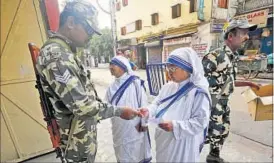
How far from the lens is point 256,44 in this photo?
1671 mm

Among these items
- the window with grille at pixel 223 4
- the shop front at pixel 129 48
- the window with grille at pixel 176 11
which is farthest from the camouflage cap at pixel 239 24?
the shop front at pixel 129 48

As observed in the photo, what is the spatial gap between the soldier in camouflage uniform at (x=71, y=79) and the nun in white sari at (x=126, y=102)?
0.55 metres

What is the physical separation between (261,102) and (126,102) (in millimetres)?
1088

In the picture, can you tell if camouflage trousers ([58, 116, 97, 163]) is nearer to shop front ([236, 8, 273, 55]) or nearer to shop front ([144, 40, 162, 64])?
→ shop front ([144, 40, 162, 64])

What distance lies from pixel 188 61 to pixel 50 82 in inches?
30.2

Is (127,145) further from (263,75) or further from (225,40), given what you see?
(263,75)

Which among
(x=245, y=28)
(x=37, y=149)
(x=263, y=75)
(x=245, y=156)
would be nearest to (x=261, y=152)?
(x=245, y=156)

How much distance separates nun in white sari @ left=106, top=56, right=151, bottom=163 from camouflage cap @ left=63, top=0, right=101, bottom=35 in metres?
0.74

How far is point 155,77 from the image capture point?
1.99 metres

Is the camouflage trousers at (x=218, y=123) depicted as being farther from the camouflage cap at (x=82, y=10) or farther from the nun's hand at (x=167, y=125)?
the camouflage cap at (x=82, y=10)

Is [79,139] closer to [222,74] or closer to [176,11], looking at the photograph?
[176,11]

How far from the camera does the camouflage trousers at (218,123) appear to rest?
5.85 feet

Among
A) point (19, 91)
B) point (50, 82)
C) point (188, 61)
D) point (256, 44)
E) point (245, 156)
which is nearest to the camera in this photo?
point (50, 82)

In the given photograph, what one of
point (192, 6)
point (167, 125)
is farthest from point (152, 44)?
point (167, 125)
